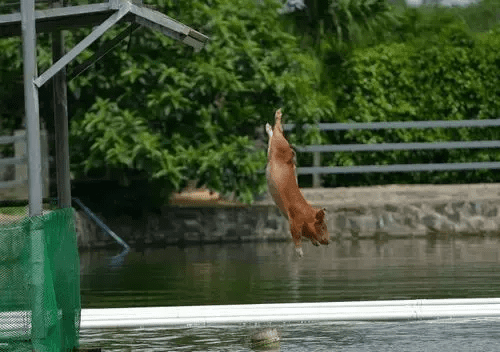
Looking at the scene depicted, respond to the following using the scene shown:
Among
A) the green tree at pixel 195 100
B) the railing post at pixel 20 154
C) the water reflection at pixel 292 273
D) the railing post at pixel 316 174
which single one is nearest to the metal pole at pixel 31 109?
the water reflection at pixel 292 273

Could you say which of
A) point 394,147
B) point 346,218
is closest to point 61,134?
point 346,218

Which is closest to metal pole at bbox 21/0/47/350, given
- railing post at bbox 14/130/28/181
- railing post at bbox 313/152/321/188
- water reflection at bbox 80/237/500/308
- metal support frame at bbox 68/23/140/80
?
metal support frame at bbox 68/23/140/80

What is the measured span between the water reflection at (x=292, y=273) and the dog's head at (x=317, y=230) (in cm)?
315

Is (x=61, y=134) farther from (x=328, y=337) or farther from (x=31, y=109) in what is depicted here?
(x=328, y=337)

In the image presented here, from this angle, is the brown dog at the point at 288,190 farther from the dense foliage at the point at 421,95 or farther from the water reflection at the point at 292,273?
the dense foliage at the point at 421,95

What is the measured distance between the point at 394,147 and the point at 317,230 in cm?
1524

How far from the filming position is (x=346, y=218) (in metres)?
27.4

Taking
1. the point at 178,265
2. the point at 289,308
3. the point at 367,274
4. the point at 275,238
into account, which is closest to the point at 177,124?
the point at 275,238

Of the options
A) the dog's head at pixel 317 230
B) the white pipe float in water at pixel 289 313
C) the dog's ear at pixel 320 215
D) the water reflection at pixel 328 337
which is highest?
the dog's ear at pixel 320 215

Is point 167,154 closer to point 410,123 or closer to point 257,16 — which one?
point 257,16

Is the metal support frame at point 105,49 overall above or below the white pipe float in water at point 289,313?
above

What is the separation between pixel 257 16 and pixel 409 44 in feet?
13.8

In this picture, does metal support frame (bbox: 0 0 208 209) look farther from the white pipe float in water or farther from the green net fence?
the white pipe float in water

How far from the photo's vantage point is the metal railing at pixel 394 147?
28547 mm
